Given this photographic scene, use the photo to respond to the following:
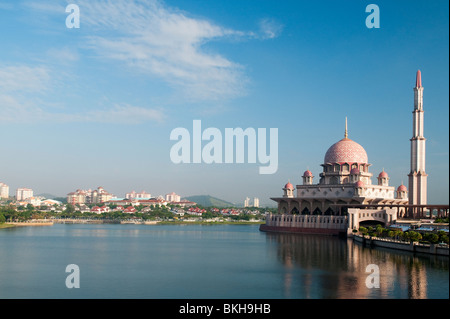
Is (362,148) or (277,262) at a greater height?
(362,148)

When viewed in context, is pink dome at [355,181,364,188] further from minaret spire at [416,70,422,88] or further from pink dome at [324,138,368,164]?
minaret spire at [416,70,422,88]

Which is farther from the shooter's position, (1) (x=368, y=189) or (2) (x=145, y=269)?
(1) (x=368, y=189)

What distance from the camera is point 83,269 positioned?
2866 cm

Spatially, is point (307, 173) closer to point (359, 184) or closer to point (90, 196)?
point (359, 184)

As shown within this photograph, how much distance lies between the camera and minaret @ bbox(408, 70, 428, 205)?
183 feet

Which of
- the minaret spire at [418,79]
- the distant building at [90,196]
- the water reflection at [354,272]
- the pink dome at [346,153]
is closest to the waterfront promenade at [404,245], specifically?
the water reflection at [354,272]

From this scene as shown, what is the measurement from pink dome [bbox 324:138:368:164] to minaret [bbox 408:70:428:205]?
6.99 metres

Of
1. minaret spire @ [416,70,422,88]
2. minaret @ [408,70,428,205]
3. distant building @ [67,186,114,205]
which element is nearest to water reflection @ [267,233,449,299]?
Result: minaret @ [408,70,428,205]

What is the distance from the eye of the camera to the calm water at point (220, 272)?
71.8 ft

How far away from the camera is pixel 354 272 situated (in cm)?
2664

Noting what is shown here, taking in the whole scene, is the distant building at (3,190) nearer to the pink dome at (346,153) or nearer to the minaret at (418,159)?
the pink dome at (346,153)

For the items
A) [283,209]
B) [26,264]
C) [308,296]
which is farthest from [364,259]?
[283,209]
